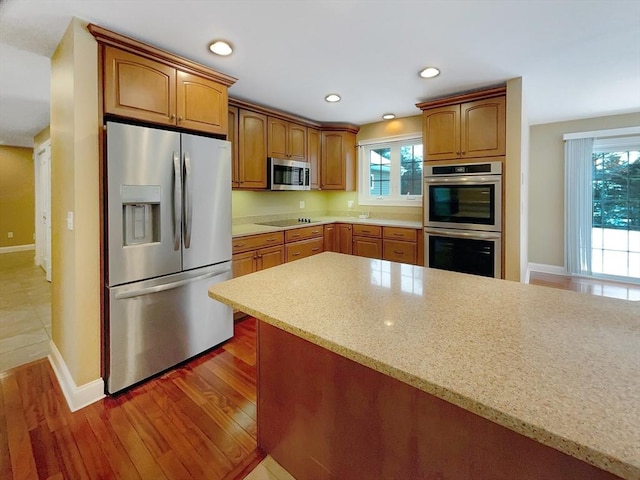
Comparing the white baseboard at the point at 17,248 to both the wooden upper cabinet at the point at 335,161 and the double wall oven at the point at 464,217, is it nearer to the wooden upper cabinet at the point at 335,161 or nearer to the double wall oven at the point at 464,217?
the wooden upper cabinet at the point at 335,161

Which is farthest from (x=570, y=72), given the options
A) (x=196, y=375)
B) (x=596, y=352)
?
(x=196, y=375)

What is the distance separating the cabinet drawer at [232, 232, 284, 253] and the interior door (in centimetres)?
35

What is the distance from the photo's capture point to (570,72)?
283cm

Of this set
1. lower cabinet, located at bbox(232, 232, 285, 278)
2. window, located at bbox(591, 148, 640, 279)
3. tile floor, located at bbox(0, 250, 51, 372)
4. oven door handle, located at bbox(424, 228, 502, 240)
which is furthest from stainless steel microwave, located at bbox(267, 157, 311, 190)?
window, located at bbox(591, 148, 640, 279)

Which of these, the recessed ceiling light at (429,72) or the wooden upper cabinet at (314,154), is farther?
the wooden upper cabinet at (314,154)

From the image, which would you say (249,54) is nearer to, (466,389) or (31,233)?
(466,389)

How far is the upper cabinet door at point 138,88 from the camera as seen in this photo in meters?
1.99

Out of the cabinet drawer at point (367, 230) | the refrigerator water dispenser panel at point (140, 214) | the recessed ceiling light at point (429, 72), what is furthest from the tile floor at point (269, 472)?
the recessed ceiling light at point (429, 72)

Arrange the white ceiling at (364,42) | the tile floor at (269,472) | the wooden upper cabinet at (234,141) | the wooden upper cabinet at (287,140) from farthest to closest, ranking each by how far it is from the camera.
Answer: the wooden upper cabinet at (287,140), the wooden upper cabinet at (234,141), the white ceiling at (364,42), the tile floor at (269,472)

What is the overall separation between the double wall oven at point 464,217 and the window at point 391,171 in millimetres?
798

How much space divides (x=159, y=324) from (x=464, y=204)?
9.83ft

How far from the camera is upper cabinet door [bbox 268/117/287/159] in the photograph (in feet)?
12.2

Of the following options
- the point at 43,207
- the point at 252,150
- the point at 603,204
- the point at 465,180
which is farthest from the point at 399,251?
the point at 43,207

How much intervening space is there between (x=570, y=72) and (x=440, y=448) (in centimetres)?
340
